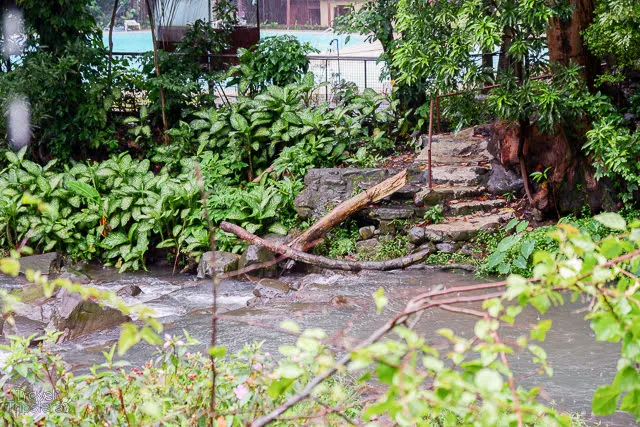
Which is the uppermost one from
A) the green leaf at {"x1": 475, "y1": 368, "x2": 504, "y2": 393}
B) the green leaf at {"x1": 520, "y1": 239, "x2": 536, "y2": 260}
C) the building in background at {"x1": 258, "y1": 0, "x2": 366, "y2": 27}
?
the building in background at {"x1": 258, "y1": 0, "x2": 366, "y2": 27}

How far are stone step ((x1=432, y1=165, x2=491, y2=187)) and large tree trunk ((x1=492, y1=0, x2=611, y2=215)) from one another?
67cm

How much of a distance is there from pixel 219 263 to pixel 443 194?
3.33m

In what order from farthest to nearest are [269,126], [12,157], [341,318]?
[269,126], [12,157], [341,318]

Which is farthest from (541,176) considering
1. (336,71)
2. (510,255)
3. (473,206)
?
(336,71)

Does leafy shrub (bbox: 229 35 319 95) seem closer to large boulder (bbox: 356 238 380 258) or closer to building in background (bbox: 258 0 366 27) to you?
large boulder (bbox: 356 238 380 258)

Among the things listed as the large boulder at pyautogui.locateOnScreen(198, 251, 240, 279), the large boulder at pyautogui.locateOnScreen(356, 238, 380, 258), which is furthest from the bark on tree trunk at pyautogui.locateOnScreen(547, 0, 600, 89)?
the large boulder at pyautogui.locateOnScreen(198, 251, 240, 279)

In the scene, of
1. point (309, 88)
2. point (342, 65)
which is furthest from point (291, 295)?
point (342, 65)

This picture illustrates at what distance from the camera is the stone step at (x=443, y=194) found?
1012 centimetres

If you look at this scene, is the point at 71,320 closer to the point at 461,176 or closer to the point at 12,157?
the point at 12,157

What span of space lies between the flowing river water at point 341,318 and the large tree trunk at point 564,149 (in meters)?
1.75

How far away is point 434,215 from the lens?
32.3ft

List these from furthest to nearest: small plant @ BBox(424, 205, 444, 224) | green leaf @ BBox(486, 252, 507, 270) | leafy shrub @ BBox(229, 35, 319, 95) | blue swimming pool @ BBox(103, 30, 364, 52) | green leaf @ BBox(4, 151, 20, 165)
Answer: blue swimming pool @ BBox(103, 30, 364, 52), leafy shrub @ BBox(229, 35, 319, 95), green leaf @ BBox(4, 151, 20, 165), small plant @ BBox(424, 205, 444, 224), green leaf @ BBox(486, 252, 507, 270)

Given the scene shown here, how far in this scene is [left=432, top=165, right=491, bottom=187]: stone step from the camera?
34.4 ft

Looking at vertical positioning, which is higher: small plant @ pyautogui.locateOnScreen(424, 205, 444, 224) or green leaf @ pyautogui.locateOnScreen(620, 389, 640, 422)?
green leaf @ pyautogui.locateOnScreen(620, 389, 640, 422)
